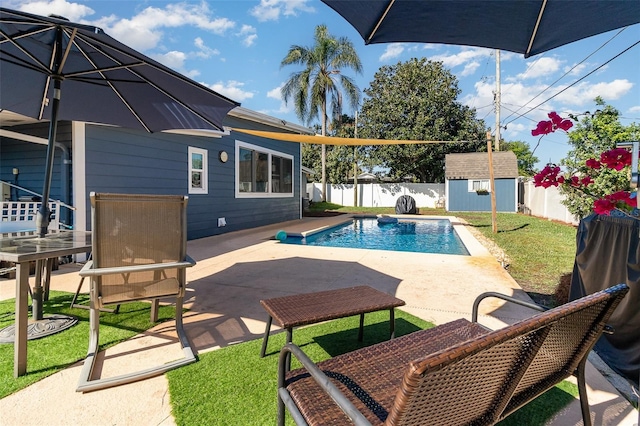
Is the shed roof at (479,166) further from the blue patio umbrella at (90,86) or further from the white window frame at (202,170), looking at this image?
the blue patio umbrella at (90,86)

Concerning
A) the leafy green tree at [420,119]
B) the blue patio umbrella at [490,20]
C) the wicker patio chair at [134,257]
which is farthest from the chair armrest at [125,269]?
the leafy green tree at [420,119]

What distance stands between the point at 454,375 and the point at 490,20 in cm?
252

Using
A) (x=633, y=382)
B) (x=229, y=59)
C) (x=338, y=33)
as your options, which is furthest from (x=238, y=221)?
(x=338, y=33)

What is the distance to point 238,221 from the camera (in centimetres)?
973

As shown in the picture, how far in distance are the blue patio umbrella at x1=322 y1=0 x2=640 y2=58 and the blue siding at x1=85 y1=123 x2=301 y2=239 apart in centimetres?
539

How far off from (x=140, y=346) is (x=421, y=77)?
82.7ft

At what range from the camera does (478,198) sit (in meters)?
18.9

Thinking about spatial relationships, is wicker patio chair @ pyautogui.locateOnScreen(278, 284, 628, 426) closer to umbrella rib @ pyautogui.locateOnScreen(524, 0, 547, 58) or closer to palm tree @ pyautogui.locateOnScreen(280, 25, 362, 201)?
umbrella rib @ pyautogui.locateOnScreen(524, 0, 547, 58)

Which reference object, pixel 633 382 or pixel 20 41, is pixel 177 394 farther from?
pixel 20 41

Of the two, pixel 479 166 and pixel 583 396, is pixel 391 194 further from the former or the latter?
pixel 583 396

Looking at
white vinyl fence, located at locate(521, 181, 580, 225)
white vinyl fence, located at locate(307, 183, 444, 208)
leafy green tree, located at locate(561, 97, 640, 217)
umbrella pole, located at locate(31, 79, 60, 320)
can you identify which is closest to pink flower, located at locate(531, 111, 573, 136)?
umbrella pole, located at locate(31, 79, 60, 320)

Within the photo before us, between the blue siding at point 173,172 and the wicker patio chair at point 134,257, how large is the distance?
4275mm

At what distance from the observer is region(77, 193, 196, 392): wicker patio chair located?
6.99ft

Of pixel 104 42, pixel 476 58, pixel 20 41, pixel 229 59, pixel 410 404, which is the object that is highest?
pixel 476 58
